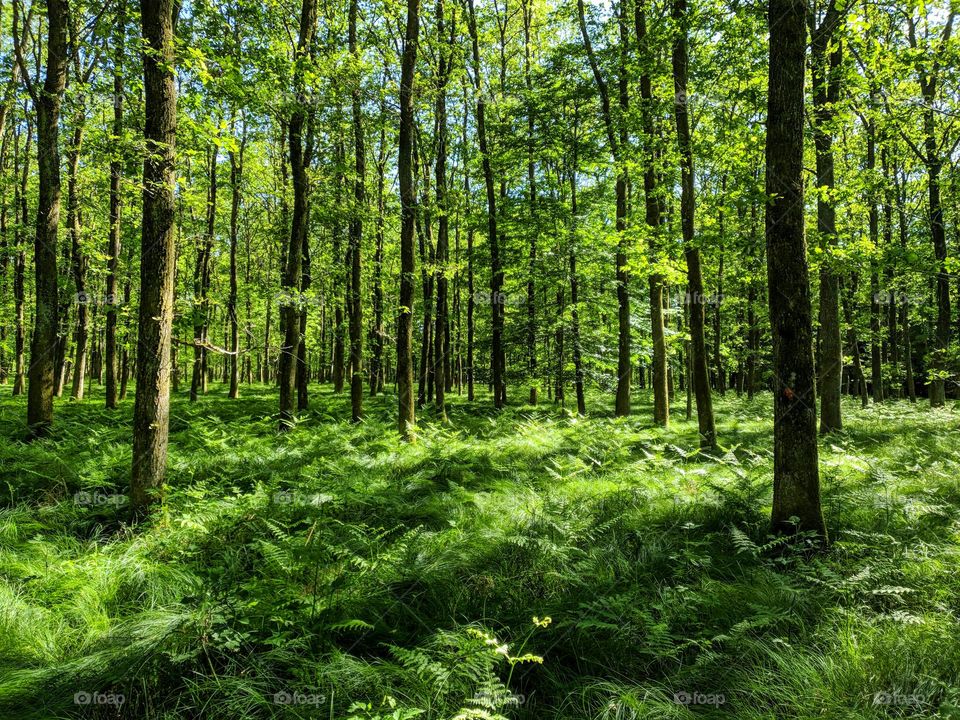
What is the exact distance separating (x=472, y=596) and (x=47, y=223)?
12.1 meters

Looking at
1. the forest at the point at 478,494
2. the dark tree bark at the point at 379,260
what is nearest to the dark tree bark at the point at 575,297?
the forest at the point at 478,494

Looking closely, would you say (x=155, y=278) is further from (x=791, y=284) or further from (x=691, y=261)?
(x=691, y=261)

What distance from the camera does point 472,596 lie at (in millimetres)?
4250

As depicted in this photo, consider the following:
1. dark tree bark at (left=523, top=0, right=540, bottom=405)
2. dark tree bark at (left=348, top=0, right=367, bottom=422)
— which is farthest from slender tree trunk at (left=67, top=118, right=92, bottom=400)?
dark tree bark at (left=523, top=0, right=540, bottom=405)

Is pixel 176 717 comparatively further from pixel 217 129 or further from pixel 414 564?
pixel 217 129

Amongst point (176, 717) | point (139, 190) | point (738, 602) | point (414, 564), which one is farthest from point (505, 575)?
point (139, 190)

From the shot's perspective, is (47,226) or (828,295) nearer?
(47,226)

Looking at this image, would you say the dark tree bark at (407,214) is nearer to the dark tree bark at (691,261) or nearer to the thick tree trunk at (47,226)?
the dark tree bark at (691,261)

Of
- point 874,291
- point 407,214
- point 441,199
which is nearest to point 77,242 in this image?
point 407,214

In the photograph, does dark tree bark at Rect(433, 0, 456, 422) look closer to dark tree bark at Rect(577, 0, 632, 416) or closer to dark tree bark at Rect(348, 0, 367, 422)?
dark tree bark at Rect(348, 0, 367, 422)

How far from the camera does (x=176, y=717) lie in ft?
9.46

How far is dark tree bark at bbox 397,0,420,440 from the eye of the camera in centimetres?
1037

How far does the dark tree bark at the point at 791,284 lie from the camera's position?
4.99 metres

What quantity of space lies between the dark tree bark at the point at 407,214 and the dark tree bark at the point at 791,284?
23.7ft
